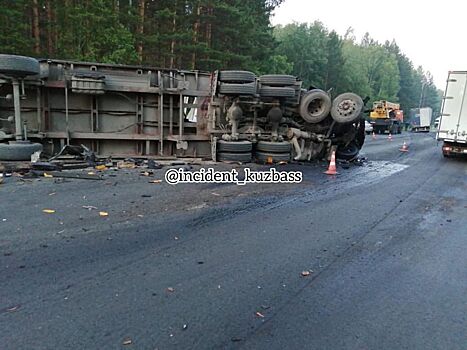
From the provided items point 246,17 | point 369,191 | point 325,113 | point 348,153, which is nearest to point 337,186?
point 369,191

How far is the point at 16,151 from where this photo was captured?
7848 mm

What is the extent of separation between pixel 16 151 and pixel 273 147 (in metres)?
6.16

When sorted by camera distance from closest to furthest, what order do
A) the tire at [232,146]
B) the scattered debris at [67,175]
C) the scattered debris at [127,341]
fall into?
the scattered debris at [127,341]
the scattered debris at [67,175]
the tire at [232,146]

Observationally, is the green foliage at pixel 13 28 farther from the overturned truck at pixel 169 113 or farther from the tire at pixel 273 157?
the tire at pixel 273 157

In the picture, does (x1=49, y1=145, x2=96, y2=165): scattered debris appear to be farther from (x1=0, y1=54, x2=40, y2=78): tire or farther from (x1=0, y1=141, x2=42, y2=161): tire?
(x1=0, y1=54, x2=40, y2=78): tire

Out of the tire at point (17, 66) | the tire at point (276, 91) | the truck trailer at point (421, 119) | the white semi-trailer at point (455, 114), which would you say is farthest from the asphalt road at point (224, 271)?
the truck trailer at point (421, 119)

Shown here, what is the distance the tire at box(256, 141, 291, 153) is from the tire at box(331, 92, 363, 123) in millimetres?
1747

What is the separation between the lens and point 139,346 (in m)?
2.23

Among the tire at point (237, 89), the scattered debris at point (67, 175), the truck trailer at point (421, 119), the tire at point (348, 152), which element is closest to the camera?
the scattered debris at point (67, 175)

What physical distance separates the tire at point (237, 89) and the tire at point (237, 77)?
0.53ft

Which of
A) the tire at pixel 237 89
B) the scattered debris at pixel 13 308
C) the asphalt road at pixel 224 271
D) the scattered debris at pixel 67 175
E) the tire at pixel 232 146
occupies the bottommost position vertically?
the scattered debris at pixel 13 308

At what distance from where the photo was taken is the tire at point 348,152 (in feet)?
37.7

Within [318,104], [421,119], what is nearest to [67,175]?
[318,104]

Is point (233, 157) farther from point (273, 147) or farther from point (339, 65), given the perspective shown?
point (339, 65)
